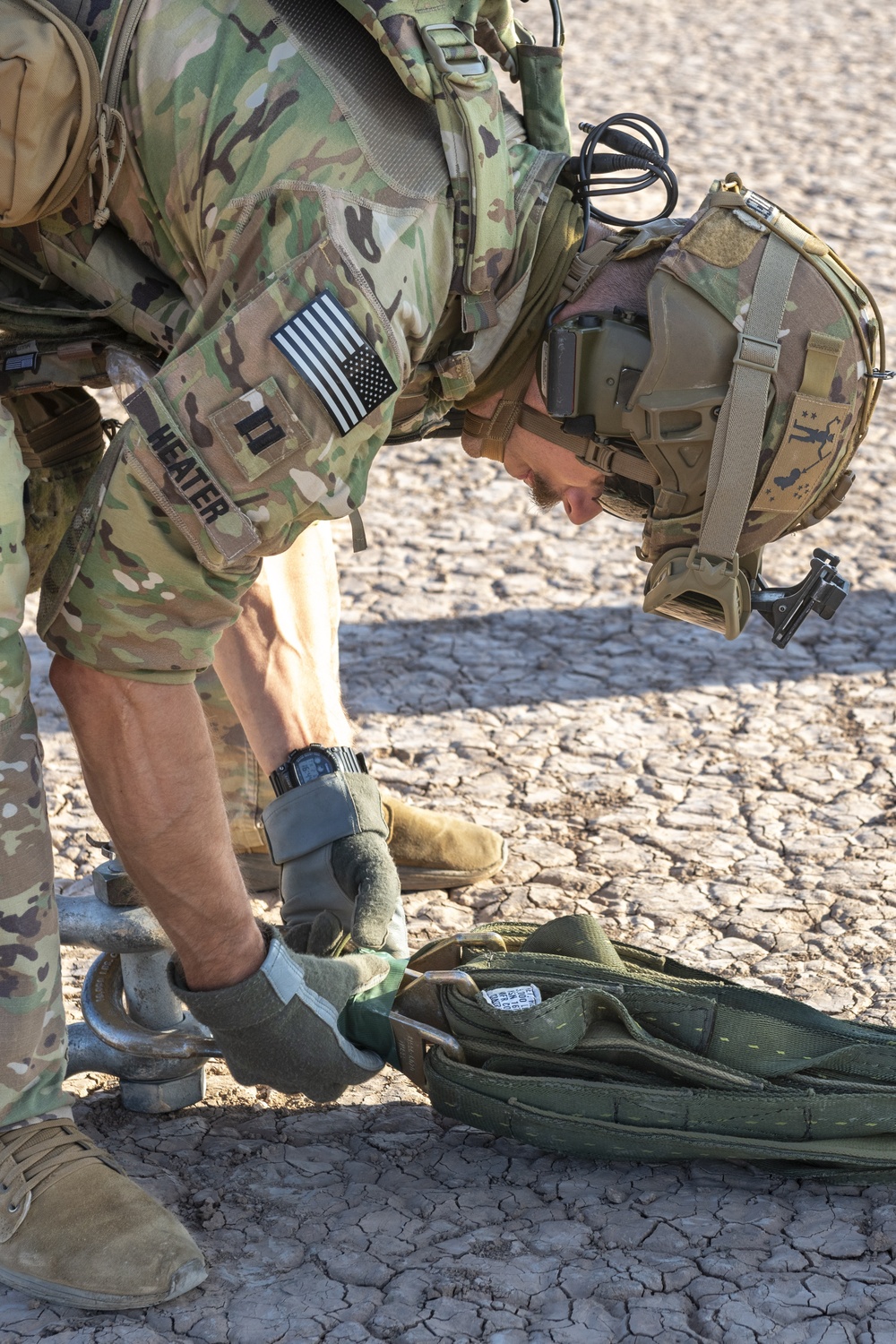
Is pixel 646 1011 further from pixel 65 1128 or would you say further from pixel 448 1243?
pixel 65 1128

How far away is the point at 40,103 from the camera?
6.12 ft

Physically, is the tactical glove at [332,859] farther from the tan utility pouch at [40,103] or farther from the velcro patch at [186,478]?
the tan utility pouch at [40,103]

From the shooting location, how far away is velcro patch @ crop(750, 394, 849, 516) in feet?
7.14

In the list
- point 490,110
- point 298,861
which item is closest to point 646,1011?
point 298,861

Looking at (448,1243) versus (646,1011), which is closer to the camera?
(448,1243)

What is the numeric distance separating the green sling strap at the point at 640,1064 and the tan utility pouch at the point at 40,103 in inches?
46.4

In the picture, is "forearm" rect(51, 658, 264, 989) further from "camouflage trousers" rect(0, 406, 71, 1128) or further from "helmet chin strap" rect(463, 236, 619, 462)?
"helmet chin strap" rect(463, 236, 619, 462)

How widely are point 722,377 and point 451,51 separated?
58cm

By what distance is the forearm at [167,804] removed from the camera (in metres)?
1.96

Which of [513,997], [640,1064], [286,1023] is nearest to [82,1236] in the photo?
[286,1023]

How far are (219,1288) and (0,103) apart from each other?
4.79ft

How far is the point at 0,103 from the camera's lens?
1848 mm

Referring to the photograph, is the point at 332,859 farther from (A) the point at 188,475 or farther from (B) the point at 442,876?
(A) the point at 188,475

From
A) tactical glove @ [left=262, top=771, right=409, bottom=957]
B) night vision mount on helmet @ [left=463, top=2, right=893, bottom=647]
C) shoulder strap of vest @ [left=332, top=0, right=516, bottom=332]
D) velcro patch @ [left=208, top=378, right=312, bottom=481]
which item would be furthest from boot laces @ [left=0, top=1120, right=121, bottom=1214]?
shoulder strap of vest @ [left=332, top=0, right=516, bottom=332]
